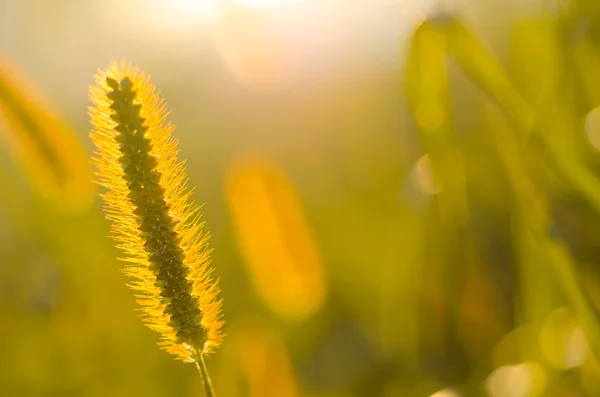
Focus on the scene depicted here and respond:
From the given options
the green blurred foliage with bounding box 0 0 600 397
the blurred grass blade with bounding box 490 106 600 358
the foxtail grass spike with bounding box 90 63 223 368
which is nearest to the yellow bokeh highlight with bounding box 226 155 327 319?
the green blurred foliage with bounding box 0 0 600 397

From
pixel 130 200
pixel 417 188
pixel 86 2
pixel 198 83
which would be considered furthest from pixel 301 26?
pixel 130 200

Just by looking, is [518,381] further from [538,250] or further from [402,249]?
[402,249]

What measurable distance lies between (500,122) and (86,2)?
50.8 inches

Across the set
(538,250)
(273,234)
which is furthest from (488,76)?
(273,234)

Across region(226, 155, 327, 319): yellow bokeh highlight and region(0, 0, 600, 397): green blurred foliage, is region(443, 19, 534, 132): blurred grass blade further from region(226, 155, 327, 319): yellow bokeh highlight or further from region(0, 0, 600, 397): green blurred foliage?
region(226, 155, 327, 319): yellow bokeh highlight

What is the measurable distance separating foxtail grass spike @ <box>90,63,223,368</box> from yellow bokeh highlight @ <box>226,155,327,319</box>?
1.60 ft

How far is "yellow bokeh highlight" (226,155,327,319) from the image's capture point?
107 cm

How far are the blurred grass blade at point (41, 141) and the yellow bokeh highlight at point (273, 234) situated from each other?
281mm

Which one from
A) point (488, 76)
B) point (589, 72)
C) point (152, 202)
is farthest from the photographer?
point (589, 72)

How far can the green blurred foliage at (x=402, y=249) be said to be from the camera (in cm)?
103

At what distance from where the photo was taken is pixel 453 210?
4.04ft

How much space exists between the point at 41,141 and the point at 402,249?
741mm

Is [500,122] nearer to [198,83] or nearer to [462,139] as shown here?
[462,139]

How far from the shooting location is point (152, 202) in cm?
53
